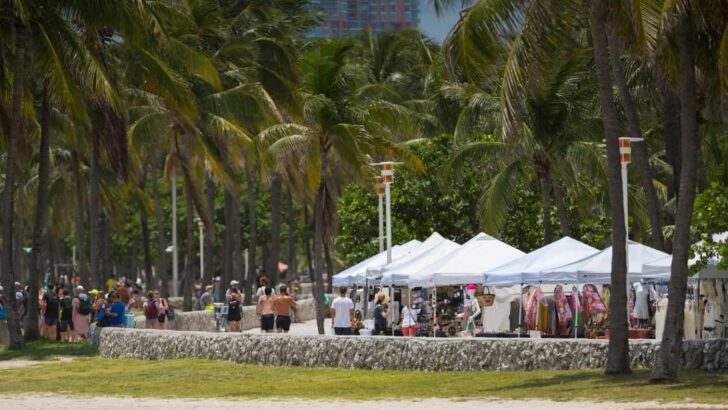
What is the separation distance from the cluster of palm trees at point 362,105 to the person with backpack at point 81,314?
113 centimetres

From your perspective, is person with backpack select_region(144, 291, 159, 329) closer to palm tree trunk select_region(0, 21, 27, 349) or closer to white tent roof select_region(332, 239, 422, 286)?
palm tree trunk select_region(0, 21, 27, 349)

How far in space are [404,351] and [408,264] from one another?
26.3 feet

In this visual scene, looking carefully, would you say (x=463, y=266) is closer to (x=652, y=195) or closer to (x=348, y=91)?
(x=652, y=195)

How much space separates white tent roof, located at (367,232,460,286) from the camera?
29.7 m

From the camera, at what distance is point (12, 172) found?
29.4 m

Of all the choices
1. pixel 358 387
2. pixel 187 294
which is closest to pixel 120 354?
pixel 358 387

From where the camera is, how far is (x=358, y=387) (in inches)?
782

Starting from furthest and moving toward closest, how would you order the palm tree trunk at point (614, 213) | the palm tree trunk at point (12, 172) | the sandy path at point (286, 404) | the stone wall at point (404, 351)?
the palm tree trunk at point (12, 172), the stone wall at point (404, 351), the palm tree trunk at point (614, 213), the sandy path at point (286, 404)

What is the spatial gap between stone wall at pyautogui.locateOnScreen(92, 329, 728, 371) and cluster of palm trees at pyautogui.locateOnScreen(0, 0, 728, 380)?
1.26 meters

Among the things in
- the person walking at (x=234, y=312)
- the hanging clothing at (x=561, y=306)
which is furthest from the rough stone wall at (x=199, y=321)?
the hanging clothing at (x=561, y=306)

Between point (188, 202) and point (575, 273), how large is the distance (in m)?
23.9

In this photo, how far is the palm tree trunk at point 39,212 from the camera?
3216cm

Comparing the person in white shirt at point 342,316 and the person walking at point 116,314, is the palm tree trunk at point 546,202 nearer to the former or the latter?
the person in white shirt at point 342,316

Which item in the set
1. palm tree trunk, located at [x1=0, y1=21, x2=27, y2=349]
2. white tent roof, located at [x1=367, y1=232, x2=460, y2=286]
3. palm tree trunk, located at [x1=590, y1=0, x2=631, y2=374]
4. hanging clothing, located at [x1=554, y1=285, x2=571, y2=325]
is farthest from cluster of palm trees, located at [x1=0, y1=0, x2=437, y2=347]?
palm tree trunk, located at [x1=590, y1=0, x2=631, y2=374]
